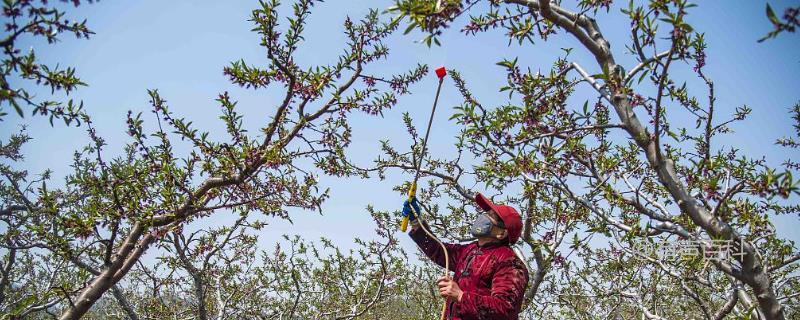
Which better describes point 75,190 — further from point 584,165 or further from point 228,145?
point 584,165

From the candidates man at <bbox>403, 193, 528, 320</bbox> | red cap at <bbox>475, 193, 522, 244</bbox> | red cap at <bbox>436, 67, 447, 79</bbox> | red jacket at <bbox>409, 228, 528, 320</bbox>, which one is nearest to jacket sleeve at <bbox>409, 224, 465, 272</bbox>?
man at <bbox>403, 193, 528, 320</bbox>

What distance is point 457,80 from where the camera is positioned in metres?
6.25

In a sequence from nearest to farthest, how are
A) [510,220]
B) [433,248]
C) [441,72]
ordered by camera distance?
[510,220], [441,72], [433,248]

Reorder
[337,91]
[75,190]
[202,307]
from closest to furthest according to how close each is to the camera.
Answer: [337,91], [202,307], [75,190]

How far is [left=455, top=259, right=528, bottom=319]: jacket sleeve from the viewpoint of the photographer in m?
3.32

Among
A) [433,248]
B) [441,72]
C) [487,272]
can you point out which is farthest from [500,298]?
[441,72]

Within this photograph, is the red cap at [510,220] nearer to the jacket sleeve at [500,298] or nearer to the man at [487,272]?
the man at [487,272]

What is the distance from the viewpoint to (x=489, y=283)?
147 inches

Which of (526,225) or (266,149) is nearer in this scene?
(266,149)

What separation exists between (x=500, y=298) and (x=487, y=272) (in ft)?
1.08

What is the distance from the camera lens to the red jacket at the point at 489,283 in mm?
3346

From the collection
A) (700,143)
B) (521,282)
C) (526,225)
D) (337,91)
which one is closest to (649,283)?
(700,143)

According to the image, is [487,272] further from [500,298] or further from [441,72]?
[441,72]

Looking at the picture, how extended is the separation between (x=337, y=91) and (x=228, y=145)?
46.0 inches
